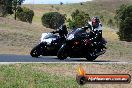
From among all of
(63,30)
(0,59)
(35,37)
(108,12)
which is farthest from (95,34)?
(108,12)

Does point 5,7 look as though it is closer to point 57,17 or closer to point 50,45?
point 57,17

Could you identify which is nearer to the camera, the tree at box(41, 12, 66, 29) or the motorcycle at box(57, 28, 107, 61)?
the motorcycle at box(57, 28, 107, 61)

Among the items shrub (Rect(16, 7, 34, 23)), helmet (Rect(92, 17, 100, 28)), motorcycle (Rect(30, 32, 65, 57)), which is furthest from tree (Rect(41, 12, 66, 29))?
helmet (Rect(92, 17, 100, 28))

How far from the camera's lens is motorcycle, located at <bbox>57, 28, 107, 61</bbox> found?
72.6 feet

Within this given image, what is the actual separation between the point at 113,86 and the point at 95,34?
557 centimetres

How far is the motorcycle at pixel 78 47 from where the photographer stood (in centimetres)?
2212

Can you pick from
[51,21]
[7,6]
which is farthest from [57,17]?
[7,6]

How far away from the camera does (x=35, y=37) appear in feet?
143

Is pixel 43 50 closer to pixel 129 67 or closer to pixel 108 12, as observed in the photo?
pixel 129 67

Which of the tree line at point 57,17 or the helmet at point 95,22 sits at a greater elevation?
the helmet at point 95,22

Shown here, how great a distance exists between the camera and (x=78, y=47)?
2233 cm

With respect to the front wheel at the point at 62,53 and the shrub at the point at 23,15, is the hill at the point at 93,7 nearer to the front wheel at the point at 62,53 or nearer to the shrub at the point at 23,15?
the shrub at the point at 23,15

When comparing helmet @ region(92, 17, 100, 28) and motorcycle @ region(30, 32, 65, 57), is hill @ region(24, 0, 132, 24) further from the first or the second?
helmet @ region(92, 17, 100, 28)

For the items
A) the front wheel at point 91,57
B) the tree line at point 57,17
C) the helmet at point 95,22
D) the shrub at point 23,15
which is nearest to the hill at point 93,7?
the shrub at point 23,15
